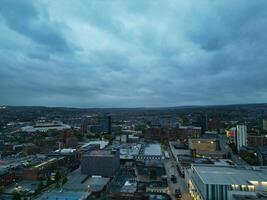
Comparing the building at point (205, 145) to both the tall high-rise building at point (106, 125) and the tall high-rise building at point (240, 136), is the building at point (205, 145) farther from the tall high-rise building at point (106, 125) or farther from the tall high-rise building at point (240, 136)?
the tall high-rise building at point (106, 125)

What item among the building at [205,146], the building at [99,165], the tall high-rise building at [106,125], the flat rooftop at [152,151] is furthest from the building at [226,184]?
the tall high-rise building at [106,125]

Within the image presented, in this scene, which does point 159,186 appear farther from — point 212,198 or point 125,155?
point 125,155

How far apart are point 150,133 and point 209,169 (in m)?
41.0

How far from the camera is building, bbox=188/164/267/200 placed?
23.3m

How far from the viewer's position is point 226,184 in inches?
927

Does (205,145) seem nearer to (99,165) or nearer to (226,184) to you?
(99,165)

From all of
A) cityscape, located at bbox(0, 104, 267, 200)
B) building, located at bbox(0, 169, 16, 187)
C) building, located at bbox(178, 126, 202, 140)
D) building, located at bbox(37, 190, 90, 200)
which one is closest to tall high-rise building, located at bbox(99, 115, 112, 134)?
cityscape, located at bbox(0, 104, 267, 200)

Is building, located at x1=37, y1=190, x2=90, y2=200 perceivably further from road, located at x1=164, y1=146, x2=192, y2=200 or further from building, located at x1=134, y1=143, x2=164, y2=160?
building, located at x1=134, y1=143, x2=164, y2=160

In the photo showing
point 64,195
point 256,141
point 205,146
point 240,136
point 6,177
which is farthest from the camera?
point 256,141

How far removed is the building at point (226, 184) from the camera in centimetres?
2334

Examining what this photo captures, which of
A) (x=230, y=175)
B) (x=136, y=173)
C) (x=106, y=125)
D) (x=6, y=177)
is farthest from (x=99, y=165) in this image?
(x=106, y=125)

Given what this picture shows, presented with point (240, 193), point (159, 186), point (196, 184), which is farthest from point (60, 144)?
point (240, 193)

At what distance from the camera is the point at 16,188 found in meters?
30.0

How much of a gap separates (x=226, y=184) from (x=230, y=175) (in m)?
Result: 3.34
